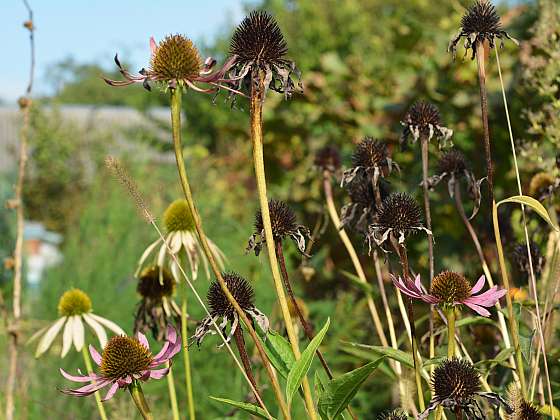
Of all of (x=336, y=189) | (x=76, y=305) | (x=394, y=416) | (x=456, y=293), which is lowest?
(x=394, y=416)

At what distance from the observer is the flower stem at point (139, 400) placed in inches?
30.9

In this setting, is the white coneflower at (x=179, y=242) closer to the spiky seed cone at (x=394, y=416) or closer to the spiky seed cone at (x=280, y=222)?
the spiky seed cone at (x=280, y=222)

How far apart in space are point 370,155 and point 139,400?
1.37 feet

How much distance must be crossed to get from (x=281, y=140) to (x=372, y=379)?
3.92ft

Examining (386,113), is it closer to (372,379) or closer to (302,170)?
(302,170)

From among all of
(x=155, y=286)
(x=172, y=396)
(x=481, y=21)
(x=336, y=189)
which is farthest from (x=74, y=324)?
(x=336, y=189)

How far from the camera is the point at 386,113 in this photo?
2.81 m

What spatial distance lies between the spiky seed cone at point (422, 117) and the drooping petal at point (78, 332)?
20.6 inches

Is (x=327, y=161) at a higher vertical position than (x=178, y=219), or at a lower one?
higher

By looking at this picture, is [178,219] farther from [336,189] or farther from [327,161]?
[336,189]

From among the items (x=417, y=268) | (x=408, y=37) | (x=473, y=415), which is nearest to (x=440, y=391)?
(x=473, y=415)

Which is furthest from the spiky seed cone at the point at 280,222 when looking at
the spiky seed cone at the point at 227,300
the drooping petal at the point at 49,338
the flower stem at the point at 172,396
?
the drooping petal at the point at 49,338

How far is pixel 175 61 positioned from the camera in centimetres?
74

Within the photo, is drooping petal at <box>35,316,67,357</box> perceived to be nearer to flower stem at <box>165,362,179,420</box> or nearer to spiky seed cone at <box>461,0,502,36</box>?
flower stem at <box>165,362,179,420</box>
